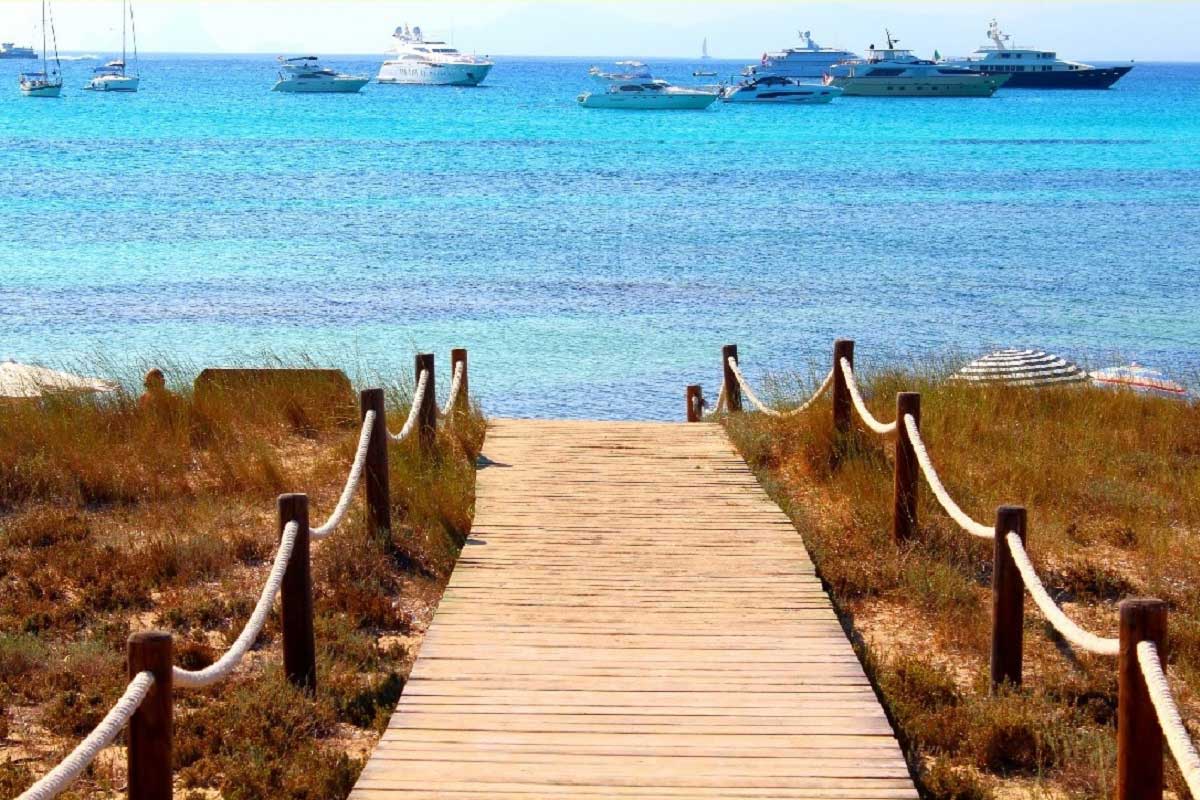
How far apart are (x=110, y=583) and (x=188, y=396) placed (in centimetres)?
421

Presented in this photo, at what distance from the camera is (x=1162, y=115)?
10031cm

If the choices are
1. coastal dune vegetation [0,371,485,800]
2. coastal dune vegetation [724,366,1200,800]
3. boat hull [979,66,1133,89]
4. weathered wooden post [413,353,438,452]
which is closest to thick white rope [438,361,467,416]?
coastal dune vegetation [0,371,485,800]

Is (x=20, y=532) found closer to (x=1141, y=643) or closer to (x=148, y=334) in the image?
(x=1141, y=643)

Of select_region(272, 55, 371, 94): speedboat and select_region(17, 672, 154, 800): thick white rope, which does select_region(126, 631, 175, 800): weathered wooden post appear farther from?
select_region(272, 55, 371, 94): speedboat

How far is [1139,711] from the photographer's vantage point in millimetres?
4562

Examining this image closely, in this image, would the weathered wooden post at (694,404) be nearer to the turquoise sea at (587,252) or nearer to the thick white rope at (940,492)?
the turquoise sea at (587,252)

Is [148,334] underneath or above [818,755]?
underneath

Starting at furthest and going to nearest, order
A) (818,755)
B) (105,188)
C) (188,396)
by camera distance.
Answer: (105,188)
(188,396)
(818,755)

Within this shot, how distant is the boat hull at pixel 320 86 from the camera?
4520 inches

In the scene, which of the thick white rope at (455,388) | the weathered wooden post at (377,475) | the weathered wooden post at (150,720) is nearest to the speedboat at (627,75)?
the thick white rope at (455,388)

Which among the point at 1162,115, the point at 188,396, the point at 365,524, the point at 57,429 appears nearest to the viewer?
the point at 365,524

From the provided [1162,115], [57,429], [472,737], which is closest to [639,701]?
[472,737]

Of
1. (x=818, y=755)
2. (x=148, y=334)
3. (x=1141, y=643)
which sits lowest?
(x=148, y=334)

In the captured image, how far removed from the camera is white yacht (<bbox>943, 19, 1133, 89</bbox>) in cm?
12388
